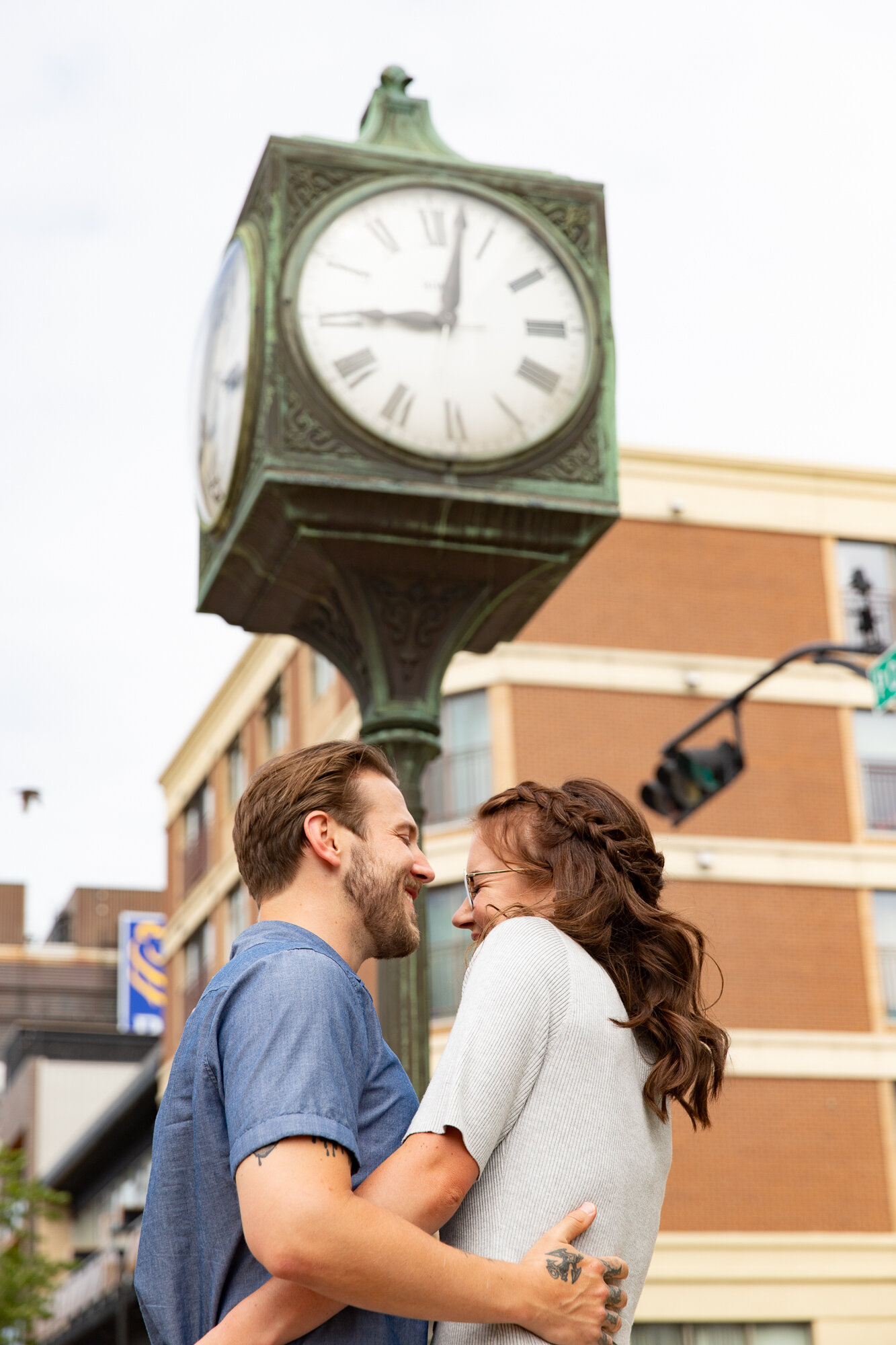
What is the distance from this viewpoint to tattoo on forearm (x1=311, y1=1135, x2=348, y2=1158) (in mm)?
2309

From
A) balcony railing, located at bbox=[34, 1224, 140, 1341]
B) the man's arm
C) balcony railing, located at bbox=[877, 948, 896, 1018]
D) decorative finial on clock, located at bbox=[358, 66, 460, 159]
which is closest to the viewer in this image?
the man's arm

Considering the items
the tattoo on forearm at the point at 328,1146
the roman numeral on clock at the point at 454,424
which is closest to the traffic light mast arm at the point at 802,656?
the roman numeral on clock at the point at 454,424

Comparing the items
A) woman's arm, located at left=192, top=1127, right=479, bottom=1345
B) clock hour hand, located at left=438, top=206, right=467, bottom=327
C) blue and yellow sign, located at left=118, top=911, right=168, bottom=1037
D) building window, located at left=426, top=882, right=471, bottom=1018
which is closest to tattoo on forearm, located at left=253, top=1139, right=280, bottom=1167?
woman's arm, located at left=192, top=1127, right=479, bottom=1345

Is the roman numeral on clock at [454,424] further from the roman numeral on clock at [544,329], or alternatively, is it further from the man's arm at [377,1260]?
the man's arm at [377,1260]

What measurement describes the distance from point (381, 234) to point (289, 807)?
250cm

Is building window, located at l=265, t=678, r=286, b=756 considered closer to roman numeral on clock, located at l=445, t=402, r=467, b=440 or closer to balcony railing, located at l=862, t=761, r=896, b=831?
balcony railing, located at l=862, t=761, r=896, b=831

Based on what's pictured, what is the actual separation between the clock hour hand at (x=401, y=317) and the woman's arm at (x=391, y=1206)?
9.02 ft

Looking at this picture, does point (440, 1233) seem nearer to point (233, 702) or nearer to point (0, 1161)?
point (0, 1161)

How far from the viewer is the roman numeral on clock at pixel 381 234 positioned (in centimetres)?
480

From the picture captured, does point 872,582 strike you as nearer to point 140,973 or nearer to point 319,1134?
point 319,1134

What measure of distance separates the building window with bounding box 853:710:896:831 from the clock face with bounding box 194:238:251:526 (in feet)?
76.7

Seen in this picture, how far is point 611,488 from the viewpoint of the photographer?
4719 mm

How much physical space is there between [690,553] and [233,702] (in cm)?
1078

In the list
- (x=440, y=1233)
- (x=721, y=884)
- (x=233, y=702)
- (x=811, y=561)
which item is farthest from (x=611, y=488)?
(x=233, y=702)
